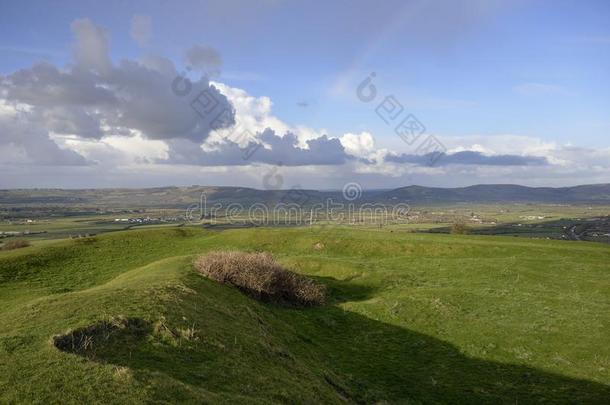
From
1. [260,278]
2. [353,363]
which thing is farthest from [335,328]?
[260,278]

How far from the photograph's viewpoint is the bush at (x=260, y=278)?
3453 centimetres

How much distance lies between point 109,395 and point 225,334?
9.12 m

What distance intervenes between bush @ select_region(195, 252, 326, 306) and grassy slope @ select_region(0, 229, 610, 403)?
1.78 m

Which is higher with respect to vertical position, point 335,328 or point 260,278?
point 260,278

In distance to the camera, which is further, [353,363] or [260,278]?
[260,278]

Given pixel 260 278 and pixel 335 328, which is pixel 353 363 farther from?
pixel 260 278

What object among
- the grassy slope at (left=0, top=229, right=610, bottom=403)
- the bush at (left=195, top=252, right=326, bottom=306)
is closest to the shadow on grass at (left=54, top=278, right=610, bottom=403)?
the grassy slope at (left=0, top=229, right=610, bottom=403)

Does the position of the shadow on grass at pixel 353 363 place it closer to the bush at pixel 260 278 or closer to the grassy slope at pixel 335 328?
the grassy slope at pixel 335 328

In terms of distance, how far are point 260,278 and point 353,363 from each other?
36.0ft

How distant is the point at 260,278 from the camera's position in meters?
34.7

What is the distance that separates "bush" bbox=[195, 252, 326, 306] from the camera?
113 feet

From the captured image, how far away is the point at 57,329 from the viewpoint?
57.9 feet

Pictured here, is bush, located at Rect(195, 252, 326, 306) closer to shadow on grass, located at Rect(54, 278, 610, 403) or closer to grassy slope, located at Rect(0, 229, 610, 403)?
shadow on grass, located at Rect(54, 278, 610, 403)

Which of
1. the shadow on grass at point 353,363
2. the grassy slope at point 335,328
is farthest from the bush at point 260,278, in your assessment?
the grassy slope at point 335,328
